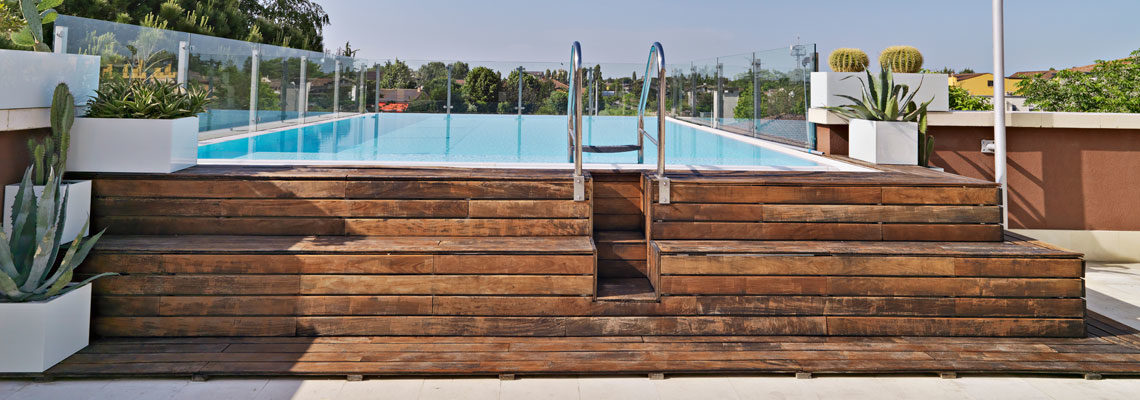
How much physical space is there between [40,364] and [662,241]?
268 cm

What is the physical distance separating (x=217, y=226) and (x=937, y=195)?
12.0 ft

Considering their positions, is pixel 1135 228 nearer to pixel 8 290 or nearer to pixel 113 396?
pixel 113 396

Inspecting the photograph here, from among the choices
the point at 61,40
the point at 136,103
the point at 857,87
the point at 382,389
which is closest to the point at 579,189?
the point at 382,389

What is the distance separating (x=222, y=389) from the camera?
2.63 meters

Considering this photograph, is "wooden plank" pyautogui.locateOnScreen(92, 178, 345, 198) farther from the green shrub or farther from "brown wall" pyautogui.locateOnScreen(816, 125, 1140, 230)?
"brown wall" pyautogui.locateOnScreen(816, 125, 1140, 230)

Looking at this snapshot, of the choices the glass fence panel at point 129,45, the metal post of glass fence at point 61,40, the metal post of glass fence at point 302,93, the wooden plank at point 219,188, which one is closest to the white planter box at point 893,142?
the wooden plank at point 219,188

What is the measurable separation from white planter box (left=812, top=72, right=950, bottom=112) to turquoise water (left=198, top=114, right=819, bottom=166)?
2.37 feet

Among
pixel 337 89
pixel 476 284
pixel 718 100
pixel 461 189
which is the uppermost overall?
pixel 337 89

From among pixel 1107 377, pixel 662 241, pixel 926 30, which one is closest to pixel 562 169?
pixel 662 241

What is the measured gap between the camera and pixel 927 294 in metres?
3.31

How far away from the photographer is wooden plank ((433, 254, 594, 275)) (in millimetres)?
3244

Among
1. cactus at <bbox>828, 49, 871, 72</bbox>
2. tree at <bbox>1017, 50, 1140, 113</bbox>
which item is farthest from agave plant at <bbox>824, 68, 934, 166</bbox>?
tree at <bbox>1017, 50, 1140, 113</bbox>

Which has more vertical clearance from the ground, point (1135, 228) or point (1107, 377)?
point (1135, 228)

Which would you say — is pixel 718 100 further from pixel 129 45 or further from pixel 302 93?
pixel 129 45
